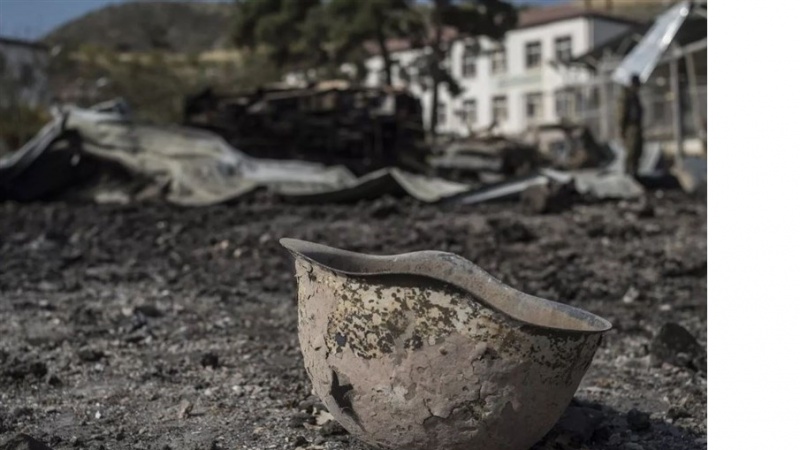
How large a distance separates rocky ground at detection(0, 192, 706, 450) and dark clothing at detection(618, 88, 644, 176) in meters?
1.77

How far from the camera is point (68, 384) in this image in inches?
168

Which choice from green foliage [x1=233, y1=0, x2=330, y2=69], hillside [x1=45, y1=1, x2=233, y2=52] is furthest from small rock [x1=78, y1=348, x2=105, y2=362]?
hillside [x1=45, y1=1, x2=233, y2=52]

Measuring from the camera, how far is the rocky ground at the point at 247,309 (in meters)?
3.66

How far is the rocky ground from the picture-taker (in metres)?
3.66

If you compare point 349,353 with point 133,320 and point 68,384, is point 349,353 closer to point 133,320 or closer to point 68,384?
point 68,384

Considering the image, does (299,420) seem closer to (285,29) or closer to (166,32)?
(285,29)

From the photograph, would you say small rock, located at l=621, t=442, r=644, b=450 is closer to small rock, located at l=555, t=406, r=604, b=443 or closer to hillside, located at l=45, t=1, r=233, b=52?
small rock, located at l=555, t=406, r=604, b=443

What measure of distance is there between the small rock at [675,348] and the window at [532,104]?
3570cm

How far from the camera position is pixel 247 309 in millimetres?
6223

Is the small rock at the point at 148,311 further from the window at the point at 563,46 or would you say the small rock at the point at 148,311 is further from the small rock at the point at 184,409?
the window at the point at 563,46

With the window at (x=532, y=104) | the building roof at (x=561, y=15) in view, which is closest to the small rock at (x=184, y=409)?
the building roof at (x=561, y=15)

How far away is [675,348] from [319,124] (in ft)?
38.5

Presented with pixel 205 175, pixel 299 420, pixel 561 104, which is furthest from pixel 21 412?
pixel 561 104

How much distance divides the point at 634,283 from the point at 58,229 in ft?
18.6
